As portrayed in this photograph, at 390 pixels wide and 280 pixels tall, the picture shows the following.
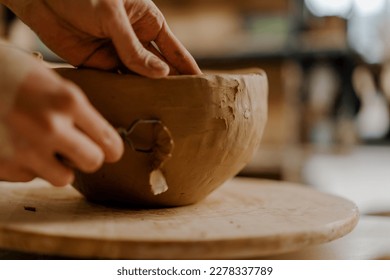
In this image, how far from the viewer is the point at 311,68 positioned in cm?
277

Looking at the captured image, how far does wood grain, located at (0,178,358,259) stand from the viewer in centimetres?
58

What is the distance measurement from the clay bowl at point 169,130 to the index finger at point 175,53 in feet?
0.30

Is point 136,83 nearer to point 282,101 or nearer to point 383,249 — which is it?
point 383,249

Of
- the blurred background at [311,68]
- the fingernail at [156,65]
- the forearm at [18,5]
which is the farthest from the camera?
the blurred background at [311,68]

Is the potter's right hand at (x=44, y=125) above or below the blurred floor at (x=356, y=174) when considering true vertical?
above

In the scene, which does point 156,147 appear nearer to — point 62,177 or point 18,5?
point 62,177

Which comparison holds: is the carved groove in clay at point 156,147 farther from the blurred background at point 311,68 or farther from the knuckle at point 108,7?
the blurred background at point 311,68

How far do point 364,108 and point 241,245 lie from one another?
7.90ft

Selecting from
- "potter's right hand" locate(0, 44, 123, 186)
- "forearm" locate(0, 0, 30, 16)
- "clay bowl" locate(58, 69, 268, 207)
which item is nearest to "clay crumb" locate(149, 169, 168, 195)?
"clay bowl" locate(58, 69, 268, 207)

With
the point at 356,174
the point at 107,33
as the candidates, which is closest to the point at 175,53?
the point at 107,33

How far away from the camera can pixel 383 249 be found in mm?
759

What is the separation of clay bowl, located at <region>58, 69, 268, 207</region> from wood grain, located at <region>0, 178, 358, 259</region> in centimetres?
3

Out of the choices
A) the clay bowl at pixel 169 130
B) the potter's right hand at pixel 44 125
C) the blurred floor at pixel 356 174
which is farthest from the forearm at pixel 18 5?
the blurred floor at pixel 356 174

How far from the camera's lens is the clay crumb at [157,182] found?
69cm
